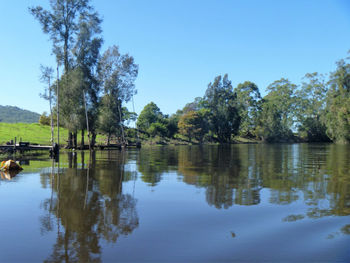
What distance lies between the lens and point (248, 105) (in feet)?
427

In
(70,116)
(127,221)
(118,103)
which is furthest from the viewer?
(118,103)

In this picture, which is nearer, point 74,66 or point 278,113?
point 74,66

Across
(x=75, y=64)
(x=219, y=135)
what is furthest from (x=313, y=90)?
(x=75, y=64)

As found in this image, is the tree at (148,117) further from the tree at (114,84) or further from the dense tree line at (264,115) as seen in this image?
the tree at (114,84)

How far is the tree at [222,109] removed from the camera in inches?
4218

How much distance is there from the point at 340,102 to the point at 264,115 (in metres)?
41.3

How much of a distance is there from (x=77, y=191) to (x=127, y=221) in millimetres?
5050

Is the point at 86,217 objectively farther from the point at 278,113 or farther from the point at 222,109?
the point at 278,113

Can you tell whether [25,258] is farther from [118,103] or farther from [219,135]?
[219,135]

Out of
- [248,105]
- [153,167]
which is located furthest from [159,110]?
[153,167]

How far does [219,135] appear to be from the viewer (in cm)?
10850

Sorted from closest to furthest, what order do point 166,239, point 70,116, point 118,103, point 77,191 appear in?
point 166,239 < point 77,191 < point 70,116 < point 118,103

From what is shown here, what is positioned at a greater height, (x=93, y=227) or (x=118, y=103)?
(x=118, y=103)

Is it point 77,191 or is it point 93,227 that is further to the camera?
point 77,191
